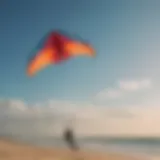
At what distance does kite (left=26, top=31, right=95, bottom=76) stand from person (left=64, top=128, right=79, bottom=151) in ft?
0.86

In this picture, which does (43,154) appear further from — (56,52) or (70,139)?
(56,52)

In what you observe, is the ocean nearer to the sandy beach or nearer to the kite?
the sandy beach

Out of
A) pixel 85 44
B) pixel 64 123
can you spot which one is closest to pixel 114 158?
pixel 64 123

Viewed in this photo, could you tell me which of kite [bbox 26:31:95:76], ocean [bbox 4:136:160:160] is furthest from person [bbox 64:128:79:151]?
kite [bbox 26:31:95:76]

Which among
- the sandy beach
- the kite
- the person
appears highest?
the kite

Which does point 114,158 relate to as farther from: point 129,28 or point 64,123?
point 129,28

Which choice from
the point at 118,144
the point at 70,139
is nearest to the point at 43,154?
the point at 70,139

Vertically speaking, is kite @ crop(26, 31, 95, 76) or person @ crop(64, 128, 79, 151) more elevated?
kite @ crop(26, 31, 95, 76)

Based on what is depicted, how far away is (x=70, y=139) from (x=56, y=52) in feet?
1.12

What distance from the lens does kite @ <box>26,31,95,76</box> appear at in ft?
5.13

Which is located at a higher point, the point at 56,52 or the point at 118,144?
the point at 56,52

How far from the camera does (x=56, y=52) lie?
5.20ft

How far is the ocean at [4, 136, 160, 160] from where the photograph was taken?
1482 millimetres

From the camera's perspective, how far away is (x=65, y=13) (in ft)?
5.25
